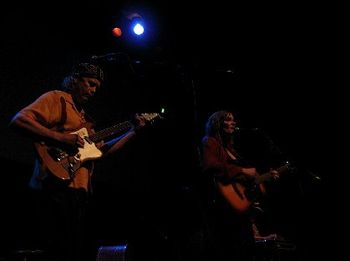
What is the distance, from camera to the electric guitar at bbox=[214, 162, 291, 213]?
13.4 ft

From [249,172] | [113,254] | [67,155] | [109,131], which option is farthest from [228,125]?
[67,155]

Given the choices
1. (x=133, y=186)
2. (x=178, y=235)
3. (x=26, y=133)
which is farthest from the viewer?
(x=133, y=186)

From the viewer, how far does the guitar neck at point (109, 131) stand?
3.69 metres

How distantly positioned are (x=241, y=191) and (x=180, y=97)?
8.68 ft

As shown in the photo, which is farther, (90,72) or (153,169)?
(153,169)

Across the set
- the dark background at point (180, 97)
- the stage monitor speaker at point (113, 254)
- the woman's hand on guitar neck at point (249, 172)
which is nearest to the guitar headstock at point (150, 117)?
the dark background at point (180, 97)

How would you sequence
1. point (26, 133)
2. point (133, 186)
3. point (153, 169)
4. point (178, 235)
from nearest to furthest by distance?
point (26, 133) < point (178, 235) < point (133, 186) < point (153, 169)

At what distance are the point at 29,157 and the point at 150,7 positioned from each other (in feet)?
10.9

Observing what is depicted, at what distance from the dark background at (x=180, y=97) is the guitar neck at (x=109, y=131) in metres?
0.74

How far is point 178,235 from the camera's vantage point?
520 cm

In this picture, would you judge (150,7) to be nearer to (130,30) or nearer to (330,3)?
(130,30)

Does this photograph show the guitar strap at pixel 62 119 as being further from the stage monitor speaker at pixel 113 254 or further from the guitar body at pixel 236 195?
the guitar body at pixel 236 195

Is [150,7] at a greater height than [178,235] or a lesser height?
greater

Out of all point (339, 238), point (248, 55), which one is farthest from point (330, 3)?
point (339, 238)
